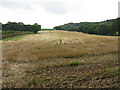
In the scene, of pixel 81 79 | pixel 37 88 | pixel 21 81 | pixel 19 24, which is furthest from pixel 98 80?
pixel 19 24

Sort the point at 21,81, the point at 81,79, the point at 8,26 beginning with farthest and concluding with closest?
the point at 8,26
the point at 21,81
the point at 81,79

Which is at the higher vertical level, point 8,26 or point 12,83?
point 8,26

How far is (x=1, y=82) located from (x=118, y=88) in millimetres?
7703

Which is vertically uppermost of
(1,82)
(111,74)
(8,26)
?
(8,26)

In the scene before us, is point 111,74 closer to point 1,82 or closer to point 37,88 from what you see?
point 37,88

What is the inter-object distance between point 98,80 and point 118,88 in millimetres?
1445

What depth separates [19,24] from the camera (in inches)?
5600

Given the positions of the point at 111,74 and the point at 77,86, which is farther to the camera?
the point at 111,74

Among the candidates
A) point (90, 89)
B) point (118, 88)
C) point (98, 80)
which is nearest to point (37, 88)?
point (90, 89)

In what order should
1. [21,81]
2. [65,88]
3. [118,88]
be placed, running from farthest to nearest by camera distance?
1. [21,81]
2. [65,88]
3. [118,88]

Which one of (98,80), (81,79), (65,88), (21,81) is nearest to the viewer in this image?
(65,88)

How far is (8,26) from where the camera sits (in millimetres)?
139375

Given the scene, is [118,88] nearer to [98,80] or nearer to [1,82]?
[98,80]

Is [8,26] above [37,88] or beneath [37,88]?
above
